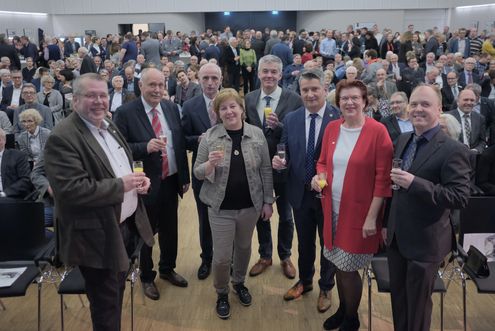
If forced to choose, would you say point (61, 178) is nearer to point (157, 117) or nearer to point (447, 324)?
point (157, 117)

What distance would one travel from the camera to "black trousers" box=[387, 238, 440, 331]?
2463 millimetres

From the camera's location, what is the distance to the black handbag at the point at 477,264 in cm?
278

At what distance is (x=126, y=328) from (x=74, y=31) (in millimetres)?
21462

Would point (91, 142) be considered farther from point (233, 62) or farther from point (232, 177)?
point (233, 62)

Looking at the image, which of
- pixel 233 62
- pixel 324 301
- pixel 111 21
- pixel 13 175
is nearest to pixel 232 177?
pixel 324 301

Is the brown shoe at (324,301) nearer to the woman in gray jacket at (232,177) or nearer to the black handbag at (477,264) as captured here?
the woman in gray jacket at (232,177)

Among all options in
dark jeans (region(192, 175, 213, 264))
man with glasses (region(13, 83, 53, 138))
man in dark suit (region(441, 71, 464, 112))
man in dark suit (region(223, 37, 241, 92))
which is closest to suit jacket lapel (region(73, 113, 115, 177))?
dark jeans (region(192, 175, 213, 264))

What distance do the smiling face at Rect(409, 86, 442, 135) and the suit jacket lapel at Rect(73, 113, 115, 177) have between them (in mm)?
1600

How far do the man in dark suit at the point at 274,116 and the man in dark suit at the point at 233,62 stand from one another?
28.4 feet

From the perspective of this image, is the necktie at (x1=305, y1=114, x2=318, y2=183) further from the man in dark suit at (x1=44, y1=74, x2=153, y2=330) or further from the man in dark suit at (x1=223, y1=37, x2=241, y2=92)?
the man in dark suit at (x1=223, y1=37, x2=241, y2=92)

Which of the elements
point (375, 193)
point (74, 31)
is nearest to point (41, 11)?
point (74, 31)

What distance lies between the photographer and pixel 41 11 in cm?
2114

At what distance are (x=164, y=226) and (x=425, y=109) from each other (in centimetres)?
228

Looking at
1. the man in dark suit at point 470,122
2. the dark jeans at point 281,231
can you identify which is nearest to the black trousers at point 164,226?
the dark jeans at point 281,231
